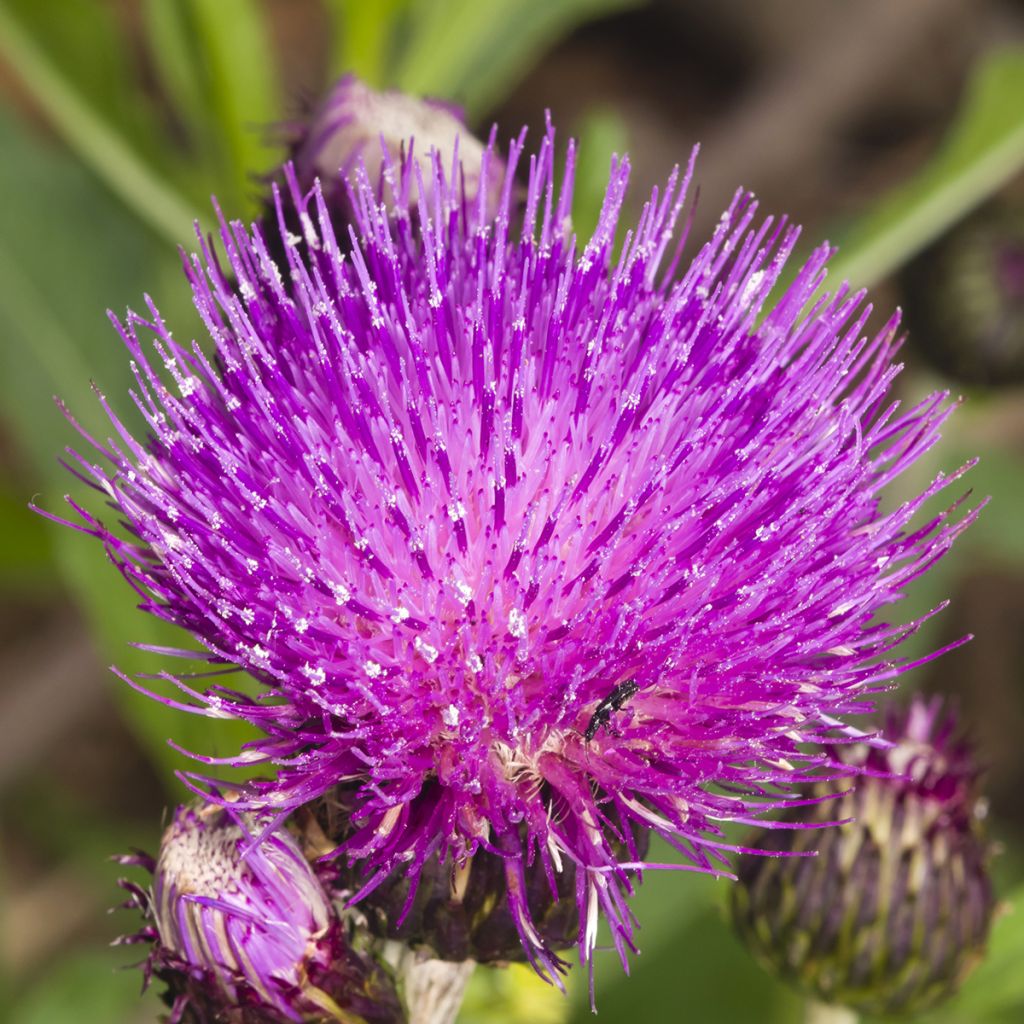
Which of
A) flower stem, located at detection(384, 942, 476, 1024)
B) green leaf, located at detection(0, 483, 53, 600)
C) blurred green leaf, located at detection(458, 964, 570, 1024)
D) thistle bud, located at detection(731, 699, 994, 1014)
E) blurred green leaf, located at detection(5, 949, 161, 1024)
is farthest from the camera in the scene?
green leaf, located at detection(0, 483, 53, 600)

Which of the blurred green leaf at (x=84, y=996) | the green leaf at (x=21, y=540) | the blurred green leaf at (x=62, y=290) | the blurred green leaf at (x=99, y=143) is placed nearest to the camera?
the blurred green leaf at (x=84, y=996)

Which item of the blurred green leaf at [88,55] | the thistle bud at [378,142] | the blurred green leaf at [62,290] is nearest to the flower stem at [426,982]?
the thistle bud at [378,142]

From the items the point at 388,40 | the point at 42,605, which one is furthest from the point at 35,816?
the point at 388,40

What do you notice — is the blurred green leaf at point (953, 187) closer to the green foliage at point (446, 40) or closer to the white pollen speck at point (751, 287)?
the green foliage at point (446, 40)

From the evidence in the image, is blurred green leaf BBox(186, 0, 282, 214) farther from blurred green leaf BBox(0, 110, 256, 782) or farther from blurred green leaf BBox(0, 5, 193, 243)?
blurred green leaf BBox(0, 110, 256, 782)

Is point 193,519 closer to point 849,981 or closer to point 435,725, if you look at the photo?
point 435,725

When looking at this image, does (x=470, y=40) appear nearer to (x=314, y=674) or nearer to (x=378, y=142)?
Result: (x=378, y=142)

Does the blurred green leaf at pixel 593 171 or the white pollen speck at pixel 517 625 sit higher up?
the blurred green leaf at pixel 593 171

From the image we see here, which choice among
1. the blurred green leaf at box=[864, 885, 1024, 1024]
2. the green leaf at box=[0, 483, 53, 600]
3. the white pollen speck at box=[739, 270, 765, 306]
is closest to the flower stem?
the blurred green leaf at box=[864, 885, 1024, 1024]
